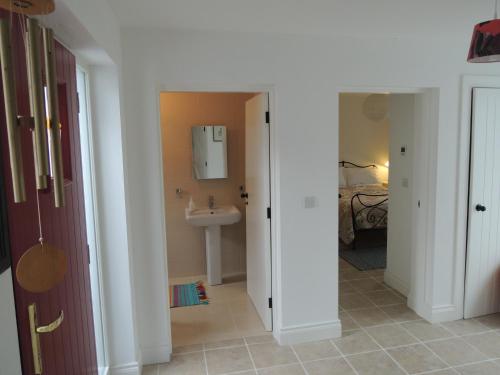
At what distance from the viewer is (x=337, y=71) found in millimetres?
2855

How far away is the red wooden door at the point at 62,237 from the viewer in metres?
1.15

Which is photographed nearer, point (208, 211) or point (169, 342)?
point (169, 342)

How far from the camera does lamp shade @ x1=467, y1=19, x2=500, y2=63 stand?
1710 millimetres

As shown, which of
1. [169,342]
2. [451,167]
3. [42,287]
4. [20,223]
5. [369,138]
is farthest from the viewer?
[369,138]

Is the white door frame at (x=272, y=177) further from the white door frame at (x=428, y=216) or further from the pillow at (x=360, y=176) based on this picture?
the pillow at (x=360, y=176)

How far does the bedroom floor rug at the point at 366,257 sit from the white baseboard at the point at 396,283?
470 mm

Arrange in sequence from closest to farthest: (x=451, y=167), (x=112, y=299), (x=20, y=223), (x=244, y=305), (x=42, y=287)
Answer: (x=42, y=287) → (x=20, y=223) → (x=112, y=299) → (x=451, y=167) → (x=244, y=305)

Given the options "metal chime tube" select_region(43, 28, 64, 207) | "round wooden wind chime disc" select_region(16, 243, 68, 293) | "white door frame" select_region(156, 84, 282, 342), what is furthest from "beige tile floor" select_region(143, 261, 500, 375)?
"metal chime tube" select_region(43, 28, 64, 207)

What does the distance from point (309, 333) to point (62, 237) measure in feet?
7.01

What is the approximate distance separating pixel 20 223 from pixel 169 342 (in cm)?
198

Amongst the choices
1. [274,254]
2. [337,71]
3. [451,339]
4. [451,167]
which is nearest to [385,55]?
[337,71]

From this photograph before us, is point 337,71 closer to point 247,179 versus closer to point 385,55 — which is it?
point 385,55

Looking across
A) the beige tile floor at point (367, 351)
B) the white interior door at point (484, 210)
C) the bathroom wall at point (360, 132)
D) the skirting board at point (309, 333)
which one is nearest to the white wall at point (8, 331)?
the beige tile floor at point (367, 351)

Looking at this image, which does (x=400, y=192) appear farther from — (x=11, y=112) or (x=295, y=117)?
(x=11, y=112)
